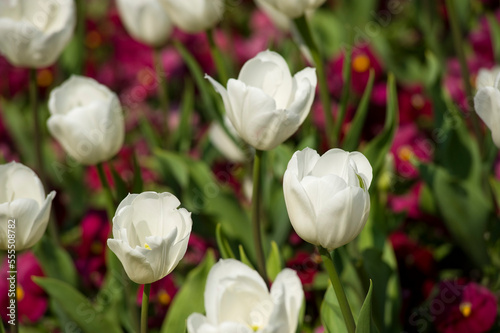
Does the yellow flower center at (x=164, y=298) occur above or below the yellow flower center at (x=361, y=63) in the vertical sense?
below

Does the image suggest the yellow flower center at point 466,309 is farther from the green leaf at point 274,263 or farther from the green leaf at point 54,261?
the green leaf at point 54,261

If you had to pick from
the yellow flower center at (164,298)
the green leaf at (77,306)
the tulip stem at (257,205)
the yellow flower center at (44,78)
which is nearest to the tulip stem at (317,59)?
the tulip stem at (257,205)

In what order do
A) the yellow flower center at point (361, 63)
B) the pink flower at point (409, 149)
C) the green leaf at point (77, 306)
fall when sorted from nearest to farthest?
1. the green leaf at point (77, 306)
2. the pink flower at point (409, 149)
3. the yellow flower center at point (361, 63)

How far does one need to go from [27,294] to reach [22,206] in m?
0.45

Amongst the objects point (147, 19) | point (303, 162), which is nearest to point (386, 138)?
point (303, 162)

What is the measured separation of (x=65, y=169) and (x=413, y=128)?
82cm

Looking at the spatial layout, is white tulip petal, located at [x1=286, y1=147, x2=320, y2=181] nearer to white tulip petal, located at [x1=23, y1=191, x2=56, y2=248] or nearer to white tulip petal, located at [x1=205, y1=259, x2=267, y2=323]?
white tulip petal, located at [x1=205, y1=259, x2=267, y2=323]

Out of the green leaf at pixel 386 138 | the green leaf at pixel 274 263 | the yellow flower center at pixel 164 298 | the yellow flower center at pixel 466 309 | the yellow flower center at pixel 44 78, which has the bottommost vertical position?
the yellow flower center at pixel 44 78

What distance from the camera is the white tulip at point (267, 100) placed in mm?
860

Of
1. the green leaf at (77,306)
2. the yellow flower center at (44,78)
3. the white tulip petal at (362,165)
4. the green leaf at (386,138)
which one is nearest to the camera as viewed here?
the white tulip petal at (362,165)

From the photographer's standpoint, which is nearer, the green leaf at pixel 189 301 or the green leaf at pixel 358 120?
the green leaf at pixel 189 301

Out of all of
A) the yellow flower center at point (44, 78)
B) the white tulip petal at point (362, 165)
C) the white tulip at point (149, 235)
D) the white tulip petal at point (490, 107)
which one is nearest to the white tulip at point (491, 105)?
the white tulip petal at point (490, 107)

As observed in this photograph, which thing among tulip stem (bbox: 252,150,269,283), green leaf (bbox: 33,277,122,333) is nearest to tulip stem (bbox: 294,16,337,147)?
tulip stem (bbox: 252,150,269,283)

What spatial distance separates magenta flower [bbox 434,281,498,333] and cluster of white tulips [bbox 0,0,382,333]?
1.07 ft
